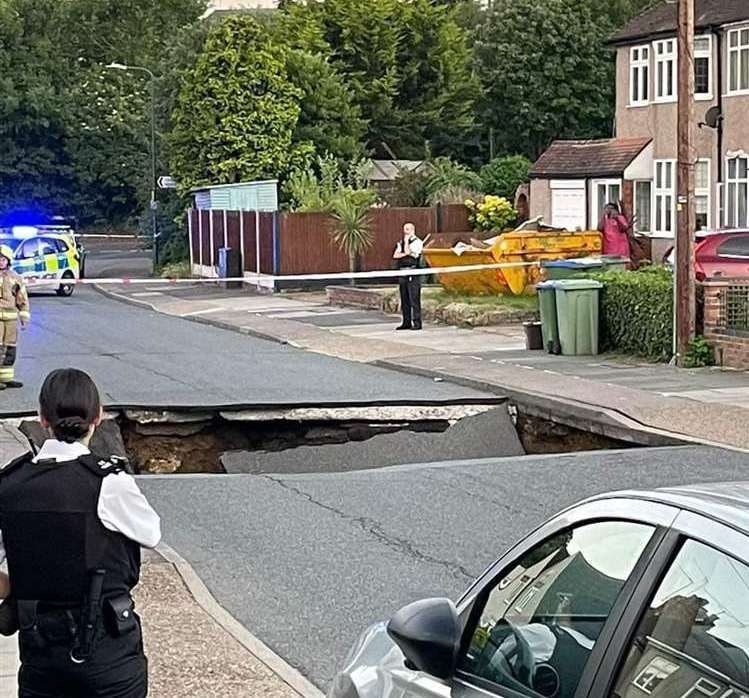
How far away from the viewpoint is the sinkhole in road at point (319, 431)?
16.1 meters

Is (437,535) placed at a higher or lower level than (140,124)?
lower

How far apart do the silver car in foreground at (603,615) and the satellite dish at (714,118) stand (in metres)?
34.6

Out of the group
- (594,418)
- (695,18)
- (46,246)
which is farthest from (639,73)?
(594,418)

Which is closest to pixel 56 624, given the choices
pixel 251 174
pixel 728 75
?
pixel 728 75

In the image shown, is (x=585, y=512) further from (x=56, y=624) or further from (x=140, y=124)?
(x=140, y=124)

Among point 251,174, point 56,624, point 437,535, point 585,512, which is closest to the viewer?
point 585,512

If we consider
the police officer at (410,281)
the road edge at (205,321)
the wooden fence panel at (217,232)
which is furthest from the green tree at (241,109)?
the police officer at (410,281)

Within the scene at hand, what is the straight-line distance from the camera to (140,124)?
79.6 m

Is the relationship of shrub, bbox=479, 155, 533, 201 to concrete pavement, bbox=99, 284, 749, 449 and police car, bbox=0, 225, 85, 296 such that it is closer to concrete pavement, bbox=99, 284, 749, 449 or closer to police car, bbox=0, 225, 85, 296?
police car, bbox=0, 225, 85, 296

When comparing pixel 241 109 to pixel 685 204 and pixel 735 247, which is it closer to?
pixel 735 247

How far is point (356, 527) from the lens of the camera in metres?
11.0

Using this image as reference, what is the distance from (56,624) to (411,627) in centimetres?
132

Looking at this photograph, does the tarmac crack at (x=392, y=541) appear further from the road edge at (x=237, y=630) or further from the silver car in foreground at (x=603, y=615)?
the silver car in foreground at (x=603, y=615)

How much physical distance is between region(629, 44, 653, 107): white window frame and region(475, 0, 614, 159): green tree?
65.1 ft
